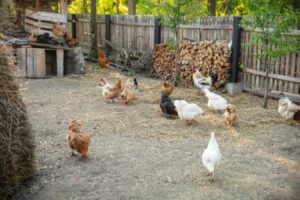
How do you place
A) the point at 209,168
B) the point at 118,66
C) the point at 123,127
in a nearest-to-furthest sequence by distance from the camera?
the point at 209,168 < the point at 123,127 < the point at 118,66

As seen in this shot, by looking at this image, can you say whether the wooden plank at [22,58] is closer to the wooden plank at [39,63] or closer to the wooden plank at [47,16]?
the wooden plank at [39,63]

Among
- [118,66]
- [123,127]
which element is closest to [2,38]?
[123,127]

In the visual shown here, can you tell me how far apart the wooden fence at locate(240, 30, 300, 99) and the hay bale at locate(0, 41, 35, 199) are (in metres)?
7.02

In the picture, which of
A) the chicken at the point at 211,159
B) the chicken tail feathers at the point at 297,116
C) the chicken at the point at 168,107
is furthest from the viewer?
the chicken at the point at 168,107

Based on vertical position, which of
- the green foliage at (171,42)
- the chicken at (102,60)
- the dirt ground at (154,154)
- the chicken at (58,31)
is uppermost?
the chicken at (58,31)

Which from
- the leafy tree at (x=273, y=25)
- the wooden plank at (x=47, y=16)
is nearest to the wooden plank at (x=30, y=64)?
the wooden plank at (x=47, y=16)

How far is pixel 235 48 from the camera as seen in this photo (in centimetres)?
1187

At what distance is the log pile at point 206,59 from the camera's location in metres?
12.1

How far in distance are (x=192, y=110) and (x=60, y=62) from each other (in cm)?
744

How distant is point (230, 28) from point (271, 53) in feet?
9.05

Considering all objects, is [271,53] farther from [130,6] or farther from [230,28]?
[130,6]

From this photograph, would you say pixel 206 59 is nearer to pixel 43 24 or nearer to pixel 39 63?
pixel 39 63

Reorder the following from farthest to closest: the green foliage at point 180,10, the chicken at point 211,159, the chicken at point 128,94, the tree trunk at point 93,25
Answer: the tree trunk at point 93,25 < the green foliage at point 180,10 < the chicken at point 128,94 < the chicken at point 211,159

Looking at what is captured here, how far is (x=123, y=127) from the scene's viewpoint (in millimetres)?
8227
